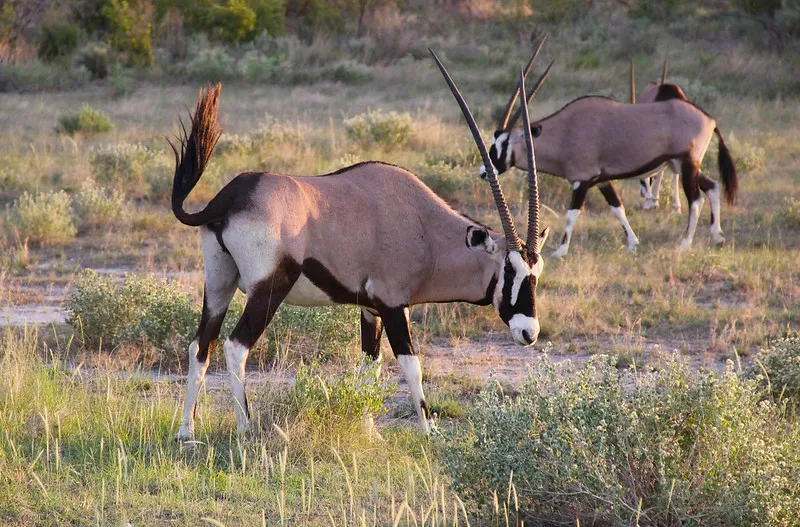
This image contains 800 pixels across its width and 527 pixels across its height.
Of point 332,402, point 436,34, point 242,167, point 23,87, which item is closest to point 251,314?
point 332,402

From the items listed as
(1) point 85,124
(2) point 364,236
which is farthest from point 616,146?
(1) point 85,124

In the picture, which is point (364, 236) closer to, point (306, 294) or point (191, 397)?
point (306, 294)

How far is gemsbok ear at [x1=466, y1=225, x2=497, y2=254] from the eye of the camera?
604cm

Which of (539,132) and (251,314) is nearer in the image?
(251,314)

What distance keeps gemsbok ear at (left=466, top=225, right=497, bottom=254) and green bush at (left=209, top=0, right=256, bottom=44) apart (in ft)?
96.4

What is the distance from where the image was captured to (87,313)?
797 cm

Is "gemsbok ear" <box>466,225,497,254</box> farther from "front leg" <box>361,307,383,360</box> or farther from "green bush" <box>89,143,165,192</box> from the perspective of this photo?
"green bush" <box>89,143,165,192</box>

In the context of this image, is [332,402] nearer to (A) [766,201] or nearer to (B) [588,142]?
(B) [588,142]

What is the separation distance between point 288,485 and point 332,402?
28.3 inches

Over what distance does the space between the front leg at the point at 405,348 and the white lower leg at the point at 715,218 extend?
666 cm

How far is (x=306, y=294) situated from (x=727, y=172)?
8.04m

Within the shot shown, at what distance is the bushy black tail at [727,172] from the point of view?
41.1ft

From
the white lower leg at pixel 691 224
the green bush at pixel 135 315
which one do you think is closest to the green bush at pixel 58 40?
the white lower leg at pixel 691 224

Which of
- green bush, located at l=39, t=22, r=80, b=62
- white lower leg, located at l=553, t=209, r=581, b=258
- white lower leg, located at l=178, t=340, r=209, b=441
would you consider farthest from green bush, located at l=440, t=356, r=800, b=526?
green bush, located at l=39, t=22, r=80, b=62
